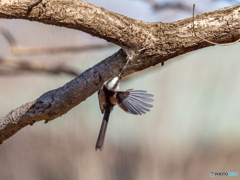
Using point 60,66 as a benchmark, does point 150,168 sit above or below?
below

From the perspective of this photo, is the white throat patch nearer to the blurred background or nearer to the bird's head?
the bird's head

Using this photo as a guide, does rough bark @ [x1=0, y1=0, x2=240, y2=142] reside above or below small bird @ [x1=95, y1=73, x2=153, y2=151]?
above

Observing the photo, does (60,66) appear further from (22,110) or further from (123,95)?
(123,95)

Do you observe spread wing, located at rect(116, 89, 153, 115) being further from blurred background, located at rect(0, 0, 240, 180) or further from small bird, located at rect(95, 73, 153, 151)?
blurred background, located at rect(0, 0, 240, 180)

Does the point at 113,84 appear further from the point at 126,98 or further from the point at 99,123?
the point at 99,123

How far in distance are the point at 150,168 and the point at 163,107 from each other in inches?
14.0

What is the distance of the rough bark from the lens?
1.55ft

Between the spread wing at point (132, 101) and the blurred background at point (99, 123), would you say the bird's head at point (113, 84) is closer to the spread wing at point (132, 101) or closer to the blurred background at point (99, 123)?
the spread wing at point (132, 101)

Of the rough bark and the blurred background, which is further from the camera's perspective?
the blurred background

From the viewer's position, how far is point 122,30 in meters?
0.52

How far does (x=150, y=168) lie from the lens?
3.96ft

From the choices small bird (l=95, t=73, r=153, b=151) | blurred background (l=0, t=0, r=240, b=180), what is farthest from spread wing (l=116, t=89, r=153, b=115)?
blurred background (l=0, t=0, r=240, b=180)

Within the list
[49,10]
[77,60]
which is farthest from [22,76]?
[49,10]

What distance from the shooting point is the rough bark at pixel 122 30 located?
0.47 meters
